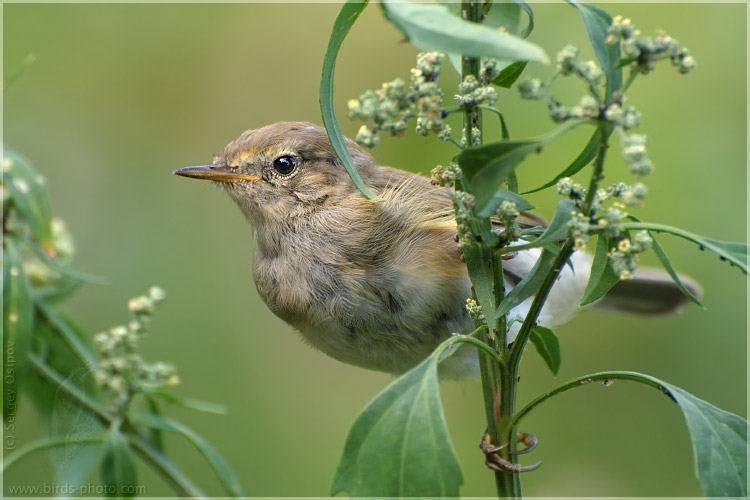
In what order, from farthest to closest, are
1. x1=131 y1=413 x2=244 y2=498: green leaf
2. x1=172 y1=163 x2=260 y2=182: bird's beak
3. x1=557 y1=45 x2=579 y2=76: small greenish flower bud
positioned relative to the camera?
x1=172 y1=163 x2=260 y2=182: bird's beak < x1=131 y1=413 x2=244 y2=498: green leaf < x1=557 y1=45 x2=579 y2=76: small greenish flower bud

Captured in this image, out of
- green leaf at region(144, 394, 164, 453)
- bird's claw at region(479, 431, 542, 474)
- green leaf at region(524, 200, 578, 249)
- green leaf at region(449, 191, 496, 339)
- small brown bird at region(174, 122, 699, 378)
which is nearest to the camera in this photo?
green leaf at region(524, 200, 578, 249)

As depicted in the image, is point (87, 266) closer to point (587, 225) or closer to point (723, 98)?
point (723, 98)

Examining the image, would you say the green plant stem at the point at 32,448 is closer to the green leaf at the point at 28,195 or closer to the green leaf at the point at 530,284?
the green leaf at the point at 28,195

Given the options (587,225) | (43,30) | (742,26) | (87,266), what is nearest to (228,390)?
(87,266)

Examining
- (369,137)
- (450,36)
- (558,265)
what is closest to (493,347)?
(558,265)

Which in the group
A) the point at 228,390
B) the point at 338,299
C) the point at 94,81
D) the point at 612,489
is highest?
the point at 94,81

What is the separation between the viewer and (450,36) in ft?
4.11

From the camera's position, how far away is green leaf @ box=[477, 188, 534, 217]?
1461 millimetres

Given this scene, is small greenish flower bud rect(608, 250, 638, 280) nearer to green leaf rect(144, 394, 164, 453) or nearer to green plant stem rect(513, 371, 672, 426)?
green plant stem rect(513, 371, 672, 426)

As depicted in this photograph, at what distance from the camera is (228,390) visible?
6020mm

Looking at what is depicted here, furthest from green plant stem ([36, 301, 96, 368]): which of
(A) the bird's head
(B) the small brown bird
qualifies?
(A) the bird's head

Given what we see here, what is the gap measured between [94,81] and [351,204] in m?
4.12

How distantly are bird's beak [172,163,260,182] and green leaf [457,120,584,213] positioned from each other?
2274 mm

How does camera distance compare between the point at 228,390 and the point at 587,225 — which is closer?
the point at 587,225
